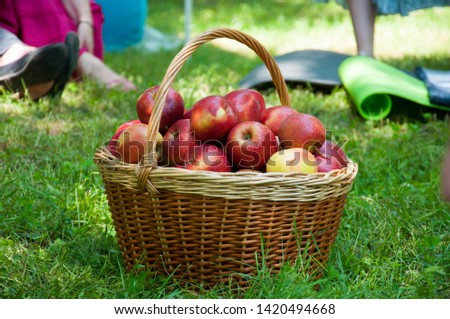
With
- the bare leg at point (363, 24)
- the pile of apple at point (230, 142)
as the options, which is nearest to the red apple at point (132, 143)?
the pile of apple at point (230, 142)

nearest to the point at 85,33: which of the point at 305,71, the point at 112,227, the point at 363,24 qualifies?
the point at 305,71

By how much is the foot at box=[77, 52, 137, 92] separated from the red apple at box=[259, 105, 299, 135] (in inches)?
82.2

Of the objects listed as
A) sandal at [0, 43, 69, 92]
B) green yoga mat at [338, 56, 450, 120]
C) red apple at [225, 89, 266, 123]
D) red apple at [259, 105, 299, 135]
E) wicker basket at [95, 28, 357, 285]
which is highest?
red apple at [225, 89, 266, 123]

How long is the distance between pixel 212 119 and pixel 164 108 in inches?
7.5

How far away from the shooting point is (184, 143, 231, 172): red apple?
1787 mm

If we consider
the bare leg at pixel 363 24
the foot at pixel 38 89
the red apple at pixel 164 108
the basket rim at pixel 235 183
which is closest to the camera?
the basket rim at pixel 235 183

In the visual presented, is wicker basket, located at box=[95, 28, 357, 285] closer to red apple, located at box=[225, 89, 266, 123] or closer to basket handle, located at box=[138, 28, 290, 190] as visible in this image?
basket handle, located at box=[138, 28, 290, 190]

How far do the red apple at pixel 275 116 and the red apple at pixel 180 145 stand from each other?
24 centimetres

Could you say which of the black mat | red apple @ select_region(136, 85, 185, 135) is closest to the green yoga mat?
the black mat

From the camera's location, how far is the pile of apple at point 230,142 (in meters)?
1.81

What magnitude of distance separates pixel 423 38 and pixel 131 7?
2.67 meters

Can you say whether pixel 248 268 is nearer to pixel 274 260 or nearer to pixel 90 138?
pixel 274 260

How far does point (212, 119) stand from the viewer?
185 cm

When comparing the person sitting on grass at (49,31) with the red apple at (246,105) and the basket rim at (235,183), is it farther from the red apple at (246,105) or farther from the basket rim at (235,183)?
the basket rim at (235,183)
